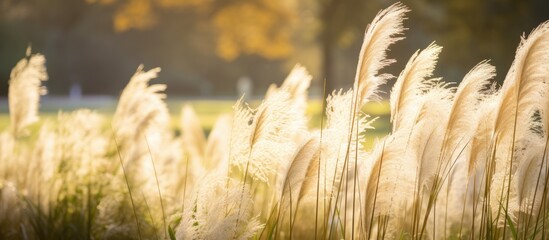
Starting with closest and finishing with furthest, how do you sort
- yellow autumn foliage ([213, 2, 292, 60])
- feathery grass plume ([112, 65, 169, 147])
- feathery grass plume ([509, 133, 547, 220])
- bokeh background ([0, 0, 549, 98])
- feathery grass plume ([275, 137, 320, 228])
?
feathery grass plume ([275, 137, 320, 228]) < feathery grass plume ([509, 133, 547, 220]) < feathery grass plume ([112, 65, 169, 147]) < yellow autumn foliage ([213, 2, 292, 60]) < bokeh background ([0, 0, 549, 98])

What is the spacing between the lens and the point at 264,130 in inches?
113

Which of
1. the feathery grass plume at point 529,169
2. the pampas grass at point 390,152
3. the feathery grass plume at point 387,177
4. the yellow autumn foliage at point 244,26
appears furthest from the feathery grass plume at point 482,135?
the yellow autumn foliage at point 244,26

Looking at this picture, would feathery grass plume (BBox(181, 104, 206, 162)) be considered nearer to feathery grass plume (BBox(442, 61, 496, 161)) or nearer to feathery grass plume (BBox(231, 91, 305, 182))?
feathery grass plume (BBox(231, 91, 305, 182))

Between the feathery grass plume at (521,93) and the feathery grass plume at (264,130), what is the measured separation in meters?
0.83

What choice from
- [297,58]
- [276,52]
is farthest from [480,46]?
[297,58]

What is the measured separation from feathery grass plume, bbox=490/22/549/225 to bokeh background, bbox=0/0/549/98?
55.5 feet

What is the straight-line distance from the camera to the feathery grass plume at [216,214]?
2758 mm

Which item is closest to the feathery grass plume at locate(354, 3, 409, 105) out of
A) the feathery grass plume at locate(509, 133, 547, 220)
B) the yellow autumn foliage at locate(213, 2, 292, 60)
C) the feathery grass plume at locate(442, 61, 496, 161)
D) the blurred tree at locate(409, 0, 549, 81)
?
the feathery grass plume at locate(442, 61, 496, 161)

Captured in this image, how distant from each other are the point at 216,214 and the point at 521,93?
127cm

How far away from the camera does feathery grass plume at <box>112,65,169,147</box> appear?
4516 mm

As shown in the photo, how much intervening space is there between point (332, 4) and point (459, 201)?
19.6 metres

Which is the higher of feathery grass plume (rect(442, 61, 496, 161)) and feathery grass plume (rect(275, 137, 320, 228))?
feathery grass plume (rect(442, 61, 496, 161))

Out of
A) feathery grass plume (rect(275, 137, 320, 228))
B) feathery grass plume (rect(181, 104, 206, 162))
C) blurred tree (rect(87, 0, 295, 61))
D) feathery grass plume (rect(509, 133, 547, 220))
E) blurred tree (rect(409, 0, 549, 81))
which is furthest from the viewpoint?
blurred tree (rect(409, 0, 549, 81))

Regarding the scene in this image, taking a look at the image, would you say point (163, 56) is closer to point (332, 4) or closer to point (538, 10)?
point (332, 4)
